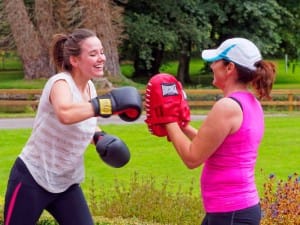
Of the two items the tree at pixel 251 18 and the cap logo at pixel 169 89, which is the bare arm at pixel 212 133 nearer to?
the cap logo at pixel 169 89

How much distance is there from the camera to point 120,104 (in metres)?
3.82

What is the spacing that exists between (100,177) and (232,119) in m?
7.49

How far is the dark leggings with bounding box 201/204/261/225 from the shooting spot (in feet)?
11.6

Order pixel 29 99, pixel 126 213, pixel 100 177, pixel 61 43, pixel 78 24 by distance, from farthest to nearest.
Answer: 1. pixel 78 24
2. pixel 29 99
3. pixel 100 177
4. pixel 126 213
5. pixel 61 43

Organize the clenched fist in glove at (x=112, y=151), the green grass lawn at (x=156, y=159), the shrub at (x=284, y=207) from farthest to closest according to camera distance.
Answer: the green grass lawn at (x=156, y=159)
the shrub at (x=284, y=207)
the clenched fist in glove at (x=112, y=151)

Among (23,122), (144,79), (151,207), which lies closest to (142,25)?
(144,79)

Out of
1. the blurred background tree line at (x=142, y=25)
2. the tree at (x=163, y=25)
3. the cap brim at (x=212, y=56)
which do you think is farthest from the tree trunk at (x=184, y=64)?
the cap brim at (x=212, y=56)

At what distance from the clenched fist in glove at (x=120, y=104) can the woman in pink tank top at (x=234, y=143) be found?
36 cm

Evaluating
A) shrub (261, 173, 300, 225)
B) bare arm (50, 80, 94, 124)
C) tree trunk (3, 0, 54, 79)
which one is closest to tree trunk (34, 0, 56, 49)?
tree trunk (3, 0, 54, 79)

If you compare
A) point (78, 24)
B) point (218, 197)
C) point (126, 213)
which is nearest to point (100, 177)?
point (126, 213)

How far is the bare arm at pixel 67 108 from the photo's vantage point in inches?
147

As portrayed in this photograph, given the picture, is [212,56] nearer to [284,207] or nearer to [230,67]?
[230,67]

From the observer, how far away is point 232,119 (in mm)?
3367

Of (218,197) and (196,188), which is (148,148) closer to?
(196,188)
